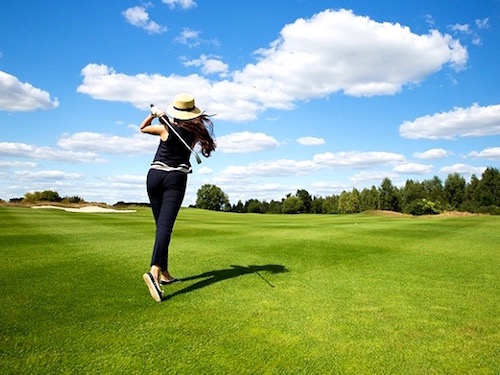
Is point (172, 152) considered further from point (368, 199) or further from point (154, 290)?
point (368, 199)

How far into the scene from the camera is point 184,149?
617 centimetres

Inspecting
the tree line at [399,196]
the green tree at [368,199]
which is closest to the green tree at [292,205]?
the tree line at [399,196]

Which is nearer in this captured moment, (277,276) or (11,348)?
(11,348)

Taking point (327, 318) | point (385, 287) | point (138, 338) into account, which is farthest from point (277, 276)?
point (138, 338)

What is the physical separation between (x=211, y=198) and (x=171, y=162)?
11080cm

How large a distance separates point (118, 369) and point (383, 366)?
2.27 m

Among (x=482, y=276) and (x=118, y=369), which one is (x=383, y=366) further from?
(x=482, y=276)

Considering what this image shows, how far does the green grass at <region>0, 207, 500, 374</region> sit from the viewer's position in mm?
3328

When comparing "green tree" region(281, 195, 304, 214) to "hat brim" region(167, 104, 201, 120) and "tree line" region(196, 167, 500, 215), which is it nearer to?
"tree line" region(196, 167, 500, 215)

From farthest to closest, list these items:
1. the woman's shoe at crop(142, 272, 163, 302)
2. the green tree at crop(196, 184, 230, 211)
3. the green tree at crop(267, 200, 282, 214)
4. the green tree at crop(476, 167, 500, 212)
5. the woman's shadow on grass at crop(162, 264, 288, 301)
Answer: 1. the green tree at crop(267, 200, 282, 214)
2. the green tree at crop(196, 184, 230, 211)
3. the green tree at crop(476, 167, 500, 212)
4. the woman's shadow on grass at crop(162, 264, 288, 301)
5. the woman's shoe at crop(142, 272, 163, 302)

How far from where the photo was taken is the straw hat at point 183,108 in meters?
6.16

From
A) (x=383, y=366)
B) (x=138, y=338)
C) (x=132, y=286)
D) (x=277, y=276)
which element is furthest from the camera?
(x=277, y=276)

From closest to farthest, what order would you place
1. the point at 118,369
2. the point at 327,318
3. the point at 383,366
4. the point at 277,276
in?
the point at 118,369
the point at 383,366
the point at 327,318
the point at 277,276

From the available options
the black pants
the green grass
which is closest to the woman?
the black pants
